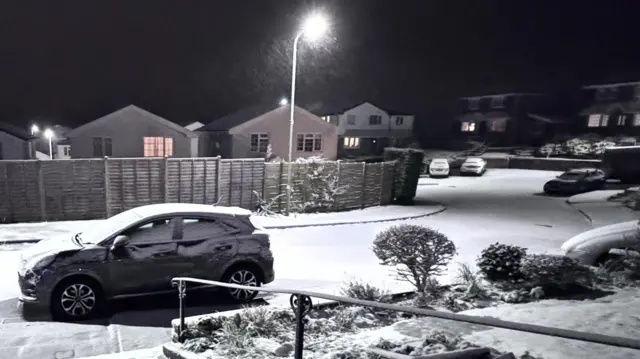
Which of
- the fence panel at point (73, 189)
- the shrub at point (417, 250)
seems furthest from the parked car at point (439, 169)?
the shrub at point (417, 250)

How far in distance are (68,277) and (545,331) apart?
7057 millimetres

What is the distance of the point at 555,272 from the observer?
23.5 feet

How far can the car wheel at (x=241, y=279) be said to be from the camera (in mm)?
7945

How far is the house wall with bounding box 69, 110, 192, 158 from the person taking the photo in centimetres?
2583

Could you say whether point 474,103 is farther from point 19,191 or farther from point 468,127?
point 19,191

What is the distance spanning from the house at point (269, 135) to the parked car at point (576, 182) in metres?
15.1

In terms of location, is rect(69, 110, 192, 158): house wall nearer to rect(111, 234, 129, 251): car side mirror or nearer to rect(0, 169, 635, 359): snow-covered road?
rect(0, 169, 635, 359): snow-covered road

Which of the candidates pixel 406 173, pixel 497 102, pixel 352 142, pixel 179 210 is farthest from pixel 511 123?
pixel 179 210

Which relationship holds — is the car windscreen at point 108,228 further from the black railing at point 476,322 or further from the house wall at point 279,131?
the house wall at point 279,131

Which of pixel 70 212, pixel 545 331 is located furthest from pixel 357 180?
pixel 545 331

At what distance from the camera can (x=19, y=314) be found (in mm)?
7055

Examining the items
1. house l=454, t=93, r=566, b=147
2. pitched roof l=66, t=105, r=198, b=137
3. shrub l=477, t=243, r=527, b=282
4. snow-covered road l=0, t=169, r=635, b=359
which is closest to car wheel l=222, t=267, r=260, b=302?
snow-covered road l=0, t=169, r=635, b=359

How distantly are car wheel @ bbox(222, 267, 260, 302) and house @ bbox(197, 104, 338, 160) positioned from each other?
2117 cm

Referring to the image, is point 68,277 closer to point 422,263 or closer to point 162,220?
point 162,220
